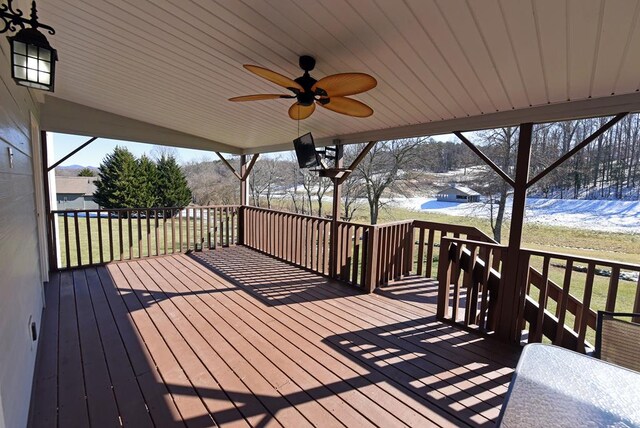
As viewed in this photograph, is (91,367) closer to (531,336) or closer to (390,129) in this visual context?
(531,336)

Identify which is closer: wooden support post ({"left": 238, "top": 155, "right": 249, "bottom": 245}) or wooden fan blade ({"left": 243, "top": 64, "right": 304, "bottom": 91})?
wooden fan blade ({"left": 243, "top": 64, "right": 304, "bottom": 91})

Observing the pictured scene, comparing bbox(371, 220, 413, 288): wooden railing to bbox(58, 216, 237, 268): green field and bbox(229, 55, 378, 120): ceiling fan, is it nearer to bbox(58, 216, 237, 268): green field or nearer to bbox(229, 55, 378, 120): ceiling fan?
bbox(229, 55, 378, 120): ceiling fan

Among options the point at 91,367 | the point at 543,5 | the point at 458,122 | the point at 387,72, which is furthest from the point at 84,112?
the point at 543,5

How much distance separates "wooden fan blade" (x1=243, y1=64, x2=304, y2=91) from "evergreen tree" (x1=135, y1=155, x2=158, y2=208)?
18336 millimetres

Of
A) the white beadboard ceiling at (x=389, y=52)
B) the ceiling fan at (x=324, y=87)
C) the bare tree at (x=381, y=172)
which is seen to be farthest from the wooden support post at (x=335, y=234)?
the bare tree at (x=381, y=172)

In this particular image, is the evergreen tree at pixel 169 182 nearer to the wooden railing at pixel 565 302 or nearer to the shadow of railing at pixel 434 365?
the shadow of railing at pixel 434 365

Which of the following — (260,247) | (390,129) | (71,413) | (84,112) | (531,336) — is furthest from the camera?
(260,247)

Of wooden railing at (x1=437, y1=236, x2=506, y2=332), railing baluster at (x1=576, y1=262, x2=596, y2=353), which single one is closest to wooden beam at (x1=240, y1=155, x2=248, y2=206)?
wooden railing at (x1=437, y1=236, x2=506, y2=332)

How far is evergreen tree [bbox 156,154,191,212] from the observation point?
1780 centimetres

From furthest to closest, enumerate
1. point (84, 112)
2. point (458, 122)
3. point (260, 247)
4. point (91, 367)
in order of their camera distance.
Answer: point (260, 247)
point (84, 112)
point (458, 122)
point (91, 367)

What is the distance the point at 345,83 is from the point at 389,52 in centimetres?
53

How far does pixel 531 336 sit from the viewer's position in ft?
9.00

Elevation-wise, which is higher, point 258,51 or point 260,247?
point 258,51

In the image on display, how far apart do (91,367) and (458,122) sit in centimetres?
418
